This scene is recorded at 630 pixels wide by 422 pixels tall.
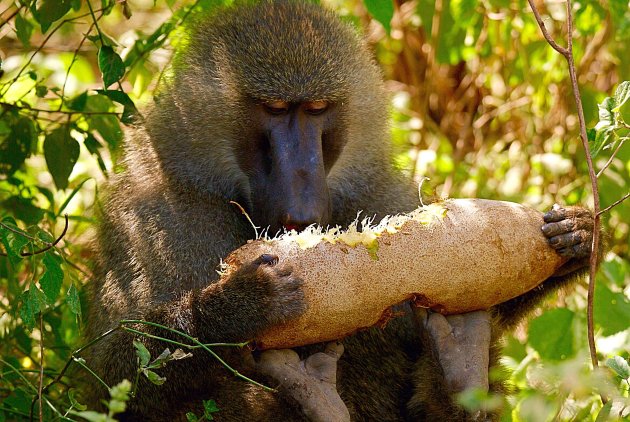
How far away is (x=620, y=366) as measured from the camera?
2.72 meters

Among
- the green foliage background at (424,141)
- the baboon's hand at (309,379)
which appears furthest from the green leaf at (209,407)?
the baboon's hand at (309,379)

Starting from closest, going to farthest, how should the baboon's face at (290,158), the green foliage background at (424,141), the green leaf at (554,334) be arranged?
1. the green foliage background at (424,141)
2. the baboon's face at (290,158)
3. the green leaf at (554,334)

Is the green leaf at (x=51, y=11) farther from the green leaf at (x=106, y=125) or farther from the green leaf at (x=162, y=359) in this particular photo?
the green leaf at (x=162, y=359)

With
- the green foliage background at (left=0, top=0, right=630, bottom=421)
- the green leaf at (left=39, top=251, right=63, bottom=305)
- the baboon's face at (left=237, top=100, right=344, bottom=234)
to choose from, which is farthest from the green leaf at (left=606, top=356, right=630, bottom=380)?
the green leaf at (left=39, top=251, right=63, bottom=305)

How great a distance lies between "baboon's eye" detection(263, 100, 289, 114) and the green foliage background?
0.44 metres

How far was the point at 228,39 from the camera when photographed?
3611mm

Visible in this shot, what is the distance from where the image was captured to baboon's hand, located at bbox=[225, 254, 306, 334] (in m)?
2.91

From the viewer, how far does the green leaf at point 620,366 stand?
270 cm

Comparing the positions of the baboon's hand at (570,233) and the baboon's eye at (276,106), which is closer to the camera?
the baboon's hand at (570,233)

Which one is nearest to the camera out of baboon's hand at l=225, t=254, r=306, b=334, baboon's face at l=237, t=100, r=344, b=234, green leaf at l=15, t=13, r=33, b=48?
baboon's hand at l=225, t=254, r=306, b=334

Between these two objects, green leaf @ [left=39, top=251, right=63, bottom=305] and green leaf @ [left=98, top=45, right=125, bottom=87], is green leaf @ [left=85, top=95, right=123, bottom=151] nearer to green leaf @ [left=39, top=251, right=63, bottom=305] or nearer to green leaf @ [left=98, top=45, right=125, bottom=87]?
green leaf @ [left=98, top=45, right=125, bottom=87]

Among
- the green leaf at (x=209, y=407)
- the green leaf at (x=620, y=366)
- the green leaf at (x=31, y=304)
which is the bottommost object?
the green leaf at (x=209, y=407)

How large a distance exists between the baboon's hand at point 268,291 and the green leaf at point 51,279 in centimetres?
50

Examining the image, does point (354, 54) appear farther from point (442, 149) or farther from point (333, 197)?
point (442, 149)
